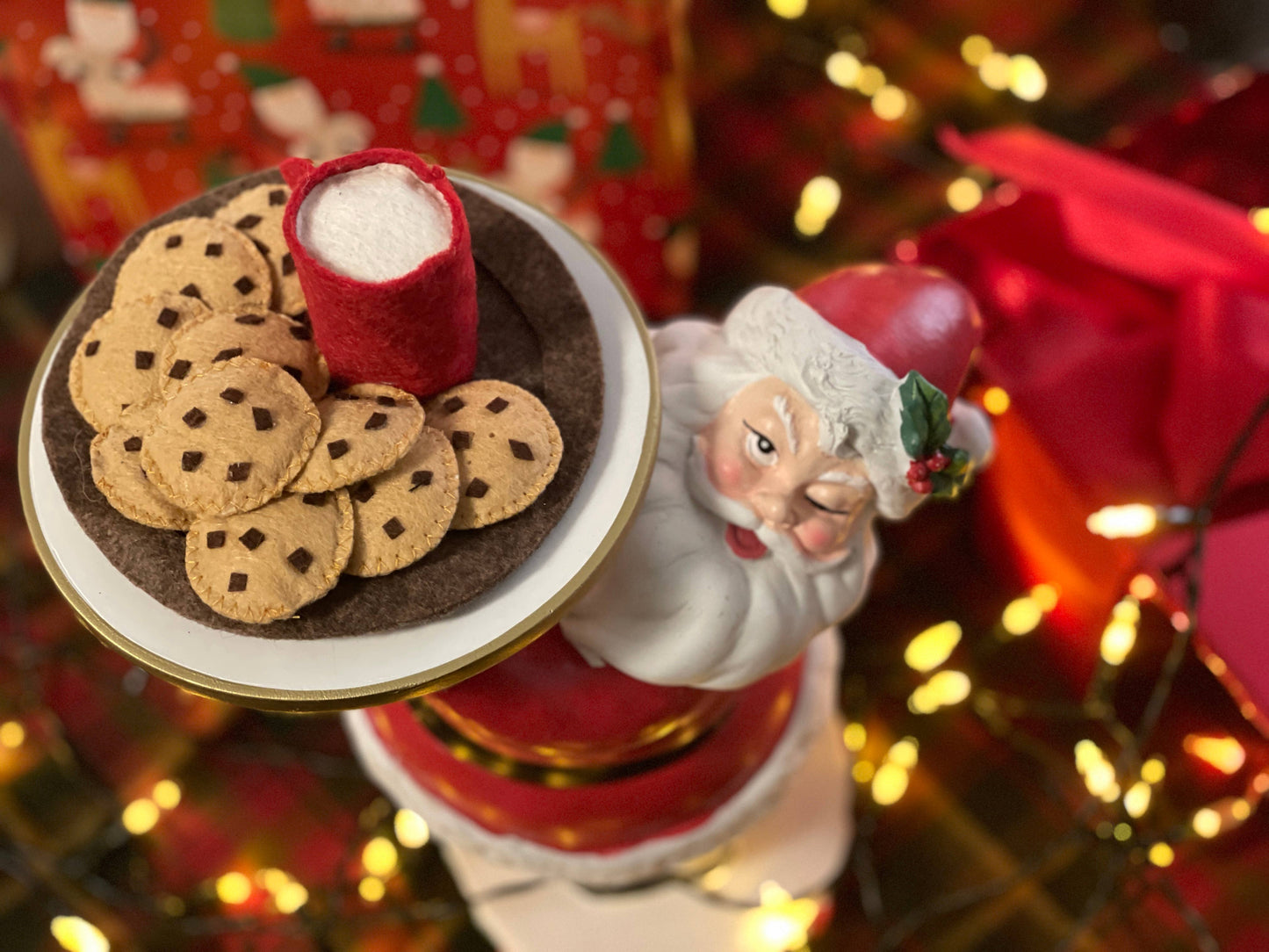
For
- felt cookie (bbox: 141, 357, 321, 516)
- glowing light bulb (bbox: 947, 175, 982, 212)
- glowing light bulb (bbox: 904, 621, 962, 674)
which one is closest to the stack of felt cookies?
felt cookie (bbox: 141, 357, 321, 516)

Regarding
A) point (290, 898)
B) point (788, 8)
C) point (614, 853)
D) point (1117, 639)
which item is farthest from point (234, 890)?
point (788, 8)

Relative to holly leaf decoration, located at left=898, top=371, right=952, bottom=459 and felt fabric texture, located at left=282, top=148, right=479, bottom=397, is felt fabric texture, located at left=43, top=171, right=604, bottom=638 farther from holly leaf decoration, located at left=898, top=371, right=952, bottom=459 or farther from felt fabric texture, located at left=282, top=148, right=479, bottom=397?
holly leaf decoration, located at left=898, top=371, right=952, bottom=459

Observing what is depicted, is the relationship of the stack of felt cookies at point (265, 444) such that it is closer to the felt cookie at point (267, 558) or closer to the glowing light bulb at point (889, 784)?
the felt cookie at point (267, 558)

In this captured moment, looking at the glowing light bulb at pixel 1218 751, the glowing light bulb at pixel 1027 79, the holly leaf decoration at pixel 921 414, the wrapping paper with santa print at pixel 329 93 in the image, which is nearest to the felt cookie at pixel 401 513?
the holly leaf decoration at pixel 921 414

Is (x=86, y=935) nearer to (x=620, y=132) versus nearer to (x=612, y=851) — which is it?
(x=612, y=851)

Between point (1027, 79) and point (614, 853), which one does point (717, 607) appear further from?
point (1027, 79)

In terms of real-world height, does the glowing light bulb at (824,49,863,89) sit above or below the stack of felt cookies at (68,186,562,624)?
below
